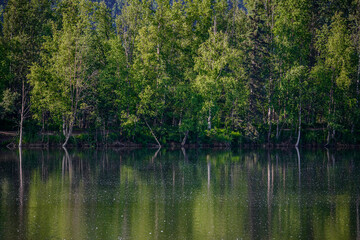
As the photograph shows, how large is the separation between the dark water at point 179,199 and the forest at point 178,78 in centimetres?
1891

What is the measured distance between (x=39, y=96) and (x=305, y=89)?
35914 millimetres

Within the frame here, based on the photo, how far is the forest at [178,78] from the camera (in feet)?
207

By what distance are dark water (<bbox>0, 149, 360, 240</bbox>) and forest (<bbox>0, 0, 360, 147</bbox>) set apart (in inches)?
744

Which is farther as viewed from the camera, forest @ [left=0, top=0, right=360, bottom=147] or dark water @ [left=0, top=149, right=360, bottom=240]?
forest @ [left=0, top=0, right=360, bottom=147]

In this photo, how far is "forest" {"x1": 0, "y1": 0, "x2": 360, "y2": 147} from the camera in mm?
63125

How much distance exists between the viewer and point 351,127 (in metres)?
66.9

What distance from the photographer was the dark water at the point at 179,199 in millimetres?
19453

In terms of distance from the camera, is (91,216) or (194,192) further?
(194,192)

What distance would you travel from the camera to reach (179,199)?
1041 inches

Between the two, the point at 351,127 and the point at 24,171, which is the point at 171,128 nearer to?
the point at 351,127

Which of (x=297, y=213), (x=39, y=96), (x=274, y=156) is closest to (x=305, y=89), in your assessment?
(x=274, y=156)

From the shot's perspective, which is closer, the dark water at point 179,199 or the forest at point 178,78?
the dark water at point 179,199

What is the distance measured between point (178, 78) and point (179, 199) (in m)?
45.3

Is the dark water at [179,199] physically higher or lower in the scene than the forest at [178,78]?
lower
